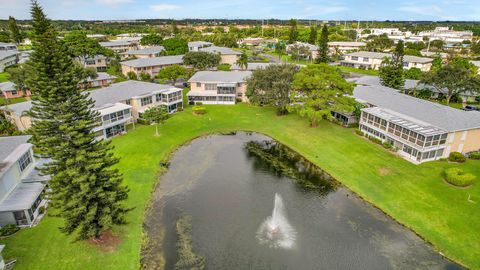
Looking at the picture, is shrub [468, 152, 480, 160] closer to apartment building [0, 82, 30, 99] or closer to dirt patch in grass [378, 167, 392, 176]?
dirt patch in grass [378, 167, 392, 176]

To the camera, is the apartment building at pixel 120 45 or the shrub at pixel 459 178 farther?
the apartment building at pixel 120 45

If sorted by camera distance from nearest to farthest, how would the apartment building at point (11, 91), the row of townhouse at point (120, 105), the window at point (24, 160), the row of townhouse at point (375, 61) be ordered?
the window at point (24, 160)
the row of townhouse at point (120, 105)
the apartment building at point (11, 91)
the row of townhouse at point (375, 61)

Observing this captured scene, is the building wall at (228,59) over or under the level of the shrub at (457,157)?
over

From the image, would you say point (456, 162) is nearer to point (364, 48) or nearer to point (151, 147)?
point (151, 147)

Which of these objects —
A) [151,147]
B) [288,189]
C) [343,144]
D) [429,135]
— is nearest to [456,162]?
[429,135]

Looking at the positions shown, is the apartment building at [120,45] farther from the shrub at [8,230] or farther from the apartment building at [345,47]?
the shrub at [8,230]

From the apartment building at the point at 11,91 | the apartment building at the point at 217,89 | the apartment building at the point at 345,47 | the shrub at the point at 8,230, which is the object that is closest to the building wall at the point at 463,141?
the apartment building at the point at 217,89
